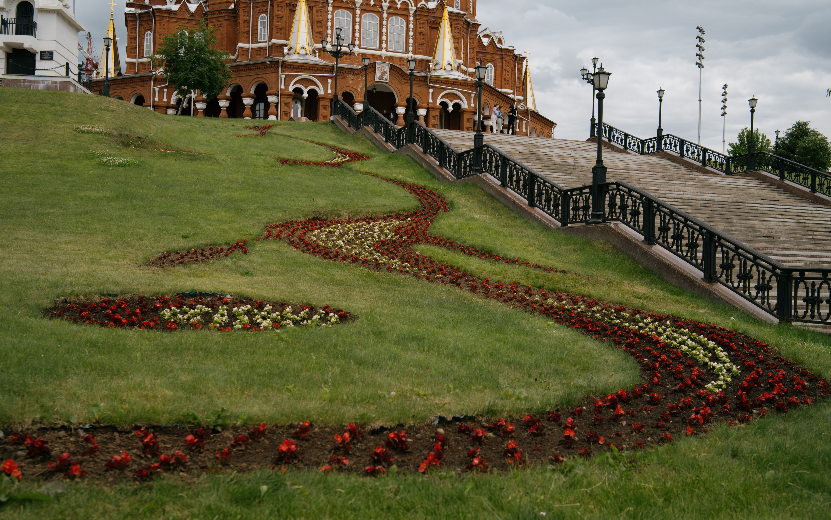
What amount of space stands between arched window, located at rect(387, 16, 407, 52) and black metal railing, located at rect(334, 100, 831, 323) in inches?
924

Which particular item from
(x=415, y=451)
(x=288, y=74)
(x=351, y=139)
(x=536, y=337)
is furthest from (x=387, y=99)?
(x=415, y=451)

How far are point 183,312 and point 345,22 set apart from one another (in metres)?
44.0

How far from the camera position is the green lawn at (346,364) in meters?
4.13

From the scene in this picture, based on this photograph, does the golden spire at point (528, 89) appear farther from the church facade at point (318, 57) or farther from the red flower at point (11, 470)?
the red flower at point (11, 470)

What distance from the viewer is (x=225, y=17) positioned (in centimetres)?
5175

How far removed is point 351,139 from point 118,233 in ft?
63.1

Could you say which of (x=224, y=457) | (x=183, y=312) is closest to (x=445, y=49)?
(x=183, y=312)

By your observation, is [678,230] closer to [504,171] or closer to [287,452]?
[504,171]

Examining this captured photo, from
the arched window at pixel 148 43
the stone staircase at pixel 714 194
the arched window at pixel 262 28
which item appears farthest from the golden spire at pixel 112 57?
the stone staircase at pixel 714 194

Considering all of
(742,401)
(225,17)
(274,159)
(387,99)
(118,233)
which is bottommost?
(742,401)

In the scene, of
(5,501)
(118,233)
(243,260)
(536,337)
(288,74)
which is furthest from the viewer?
(288,74)

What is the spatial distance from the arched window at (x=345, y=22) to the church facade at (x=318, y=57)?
0.07 meters

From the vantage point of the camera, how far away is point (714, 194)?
65.5 ft

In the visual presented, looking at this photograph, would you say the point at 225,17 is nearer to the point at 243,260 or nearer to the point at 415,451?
the point at 243,260
